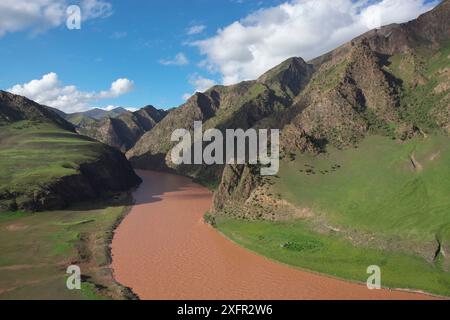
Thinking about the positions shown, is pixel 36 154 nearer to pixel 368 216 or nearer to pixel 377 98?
pixel 377 98

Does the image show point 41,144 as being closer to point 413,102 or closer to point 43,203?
point 43,203

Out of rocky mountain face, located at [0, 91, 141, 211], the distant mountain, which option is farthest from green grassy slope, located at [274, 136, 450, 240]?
rocky mountain face, located at [0, 91, 141, 211]

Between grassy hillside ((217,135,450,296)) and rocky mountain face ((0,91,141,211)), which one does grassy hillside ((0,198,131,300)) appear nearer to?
rocky mountain face ((0,91,141,211))

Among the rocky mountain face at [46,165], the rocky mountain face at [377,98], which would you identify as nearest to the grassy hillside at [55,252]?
the rocky mountain face at [46,165]

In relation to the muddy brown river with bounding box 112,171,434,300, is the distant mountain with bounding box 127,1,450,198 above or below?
above
